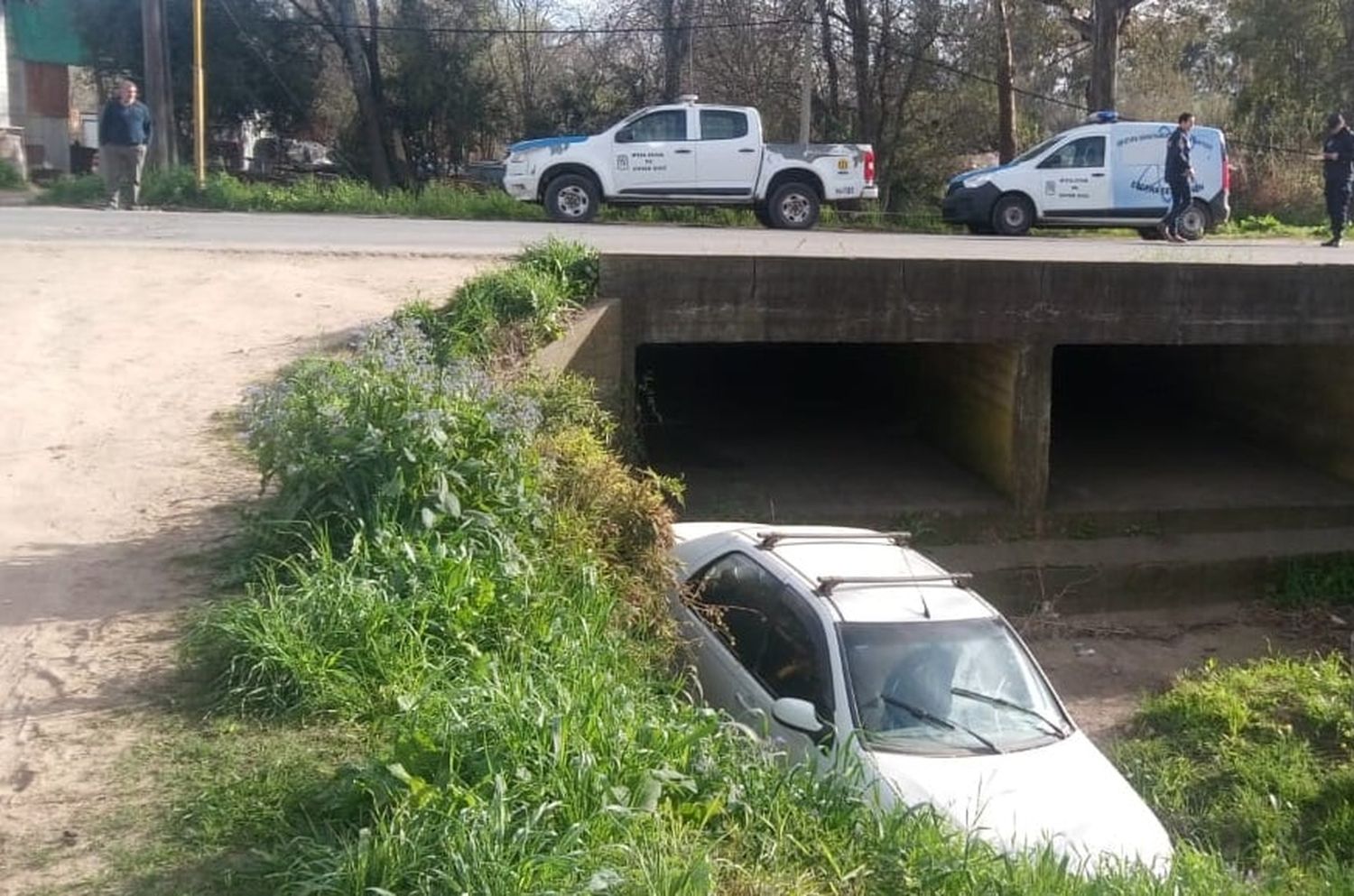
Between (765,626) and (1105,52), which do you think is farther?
(1105,52)

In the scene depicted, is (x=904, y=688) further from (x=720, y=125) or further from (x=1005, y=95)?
(x=1005, y=95)

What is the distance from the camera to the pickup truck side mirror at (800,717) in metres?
6.29

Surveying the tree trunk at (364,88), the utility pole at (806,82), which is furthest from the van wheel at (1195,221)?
the tree trunk at (364,88)

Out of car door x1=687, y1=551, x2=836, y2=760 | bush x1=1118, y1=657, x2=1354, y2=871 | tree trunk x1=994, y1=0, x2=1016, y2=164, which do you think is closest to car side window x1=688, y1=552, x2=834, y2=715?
car door x1=687, y1=551, x2=836, y2=760

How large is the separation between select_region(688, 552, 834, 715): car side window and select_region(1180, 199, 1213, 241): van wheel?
15976 mm

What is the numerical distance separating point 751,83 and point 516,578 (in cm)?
2656

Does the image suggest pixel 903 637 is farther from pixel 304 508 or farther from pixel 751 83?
pixel 751 83

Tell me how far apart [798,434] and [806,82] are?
14.0m

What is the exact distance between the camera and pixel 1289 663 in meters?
10.9

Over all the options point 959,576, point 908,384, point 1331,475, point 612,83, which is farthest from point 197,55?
point 959,576

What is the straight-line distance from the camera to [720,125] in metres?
20.8

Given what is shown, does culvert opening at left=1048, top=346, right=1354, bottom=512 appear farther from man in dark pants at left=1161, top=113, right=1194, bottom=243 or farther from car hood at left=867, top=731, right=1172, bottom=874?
car hood at left=867, top=731, right=1172, bottom=874

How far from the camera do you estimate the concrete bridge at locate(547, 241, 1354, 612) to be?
12781 millimetres

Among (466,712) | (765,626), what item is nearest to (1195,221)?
(765,626)
